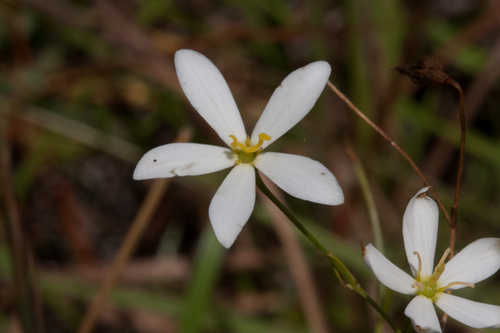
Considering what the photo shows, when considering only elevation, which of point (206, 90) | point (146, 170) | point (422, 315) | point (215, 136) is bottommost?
point (422, 315)

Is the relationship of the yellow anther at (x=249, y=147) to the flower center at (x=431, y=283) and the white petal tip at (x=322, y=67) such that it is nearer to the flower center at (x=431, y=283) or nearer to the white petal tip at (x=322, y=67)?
the white petal tip at (x=322, y=67)

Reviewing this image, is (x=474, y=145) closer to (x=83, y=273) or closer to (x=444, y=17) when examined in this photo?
(x=444, y=17)

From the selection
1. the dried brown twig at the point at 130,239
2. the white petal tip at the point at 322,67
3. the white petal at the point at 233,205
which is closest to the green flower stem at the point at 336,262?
the white petal at the point at 233,205

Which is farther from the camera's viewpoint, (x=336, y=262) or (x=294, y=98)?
(x=294, y=98)

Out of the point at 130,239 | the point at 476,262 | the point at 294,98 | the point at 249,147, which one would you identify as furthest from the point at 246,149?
the point at 130,239

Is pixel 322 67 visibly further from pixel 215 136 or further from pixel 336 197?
pixel 215 136

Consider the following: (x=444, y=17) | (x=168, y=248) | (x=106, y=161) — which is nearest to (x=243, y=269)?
(x=168, y=248)

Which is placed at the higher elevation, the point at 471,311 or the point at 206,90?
the point at 206,90
